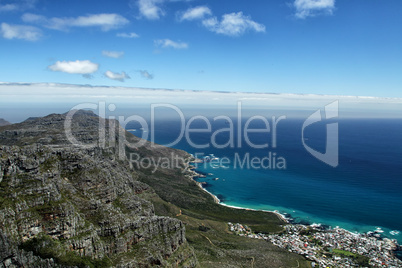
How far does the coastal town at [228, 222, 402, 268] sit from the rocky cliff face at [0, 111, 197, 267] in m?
40.1

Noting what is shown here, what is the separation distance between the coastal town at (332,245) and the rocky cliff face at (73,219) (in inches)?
1580

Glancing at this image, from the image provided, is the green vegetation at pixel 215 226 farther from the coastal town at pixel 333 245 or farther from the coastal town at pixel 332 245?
the coastal town at pixel 332 245

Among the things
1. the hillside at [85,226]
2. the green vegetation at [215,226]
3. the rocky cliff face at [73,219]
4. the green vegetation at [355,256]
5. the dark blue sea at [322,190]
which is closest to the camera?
the rocky cliff face at [73,219]

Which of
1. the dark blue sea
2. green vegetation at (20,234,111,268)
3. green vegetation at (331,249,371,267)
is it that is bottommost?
green vegetation at (331,249,371,267)

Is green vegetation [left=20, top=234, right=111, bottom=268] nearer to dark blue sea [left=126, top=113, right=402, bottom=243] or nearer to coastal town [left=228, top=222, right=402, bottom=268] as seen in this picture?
coastal town [left=228, top=222, right=402, bottom=268]

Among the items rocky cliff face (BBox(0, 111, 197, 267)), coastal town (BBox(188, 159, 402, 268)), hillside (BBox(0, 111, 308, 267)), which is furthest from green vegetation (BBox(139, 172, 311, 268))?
rocky cliff face (BBox(0, 111, 197, 267))

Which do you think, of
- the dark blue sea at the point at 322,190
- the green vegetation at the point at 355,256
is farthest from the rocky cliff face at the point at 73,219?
the dark blue sea at the point at 322,190

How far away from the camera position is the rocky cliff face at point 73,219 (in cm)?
3822

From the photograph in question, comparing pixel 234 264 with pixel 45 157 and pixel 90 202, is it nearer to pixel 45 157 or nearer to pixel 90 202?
pixel 90 202

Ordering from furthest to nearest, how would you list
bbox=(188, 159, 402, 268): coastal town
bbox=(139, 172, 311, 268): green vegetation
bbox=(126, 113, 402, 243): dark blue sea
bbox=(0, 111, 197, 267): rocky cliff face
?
bbox=(126, 113, 402, 243): dark blue sea < bbox=(188, 159, 402, 268): coastal town < bbox=(139, 172, 311, 268): green vegetation < bbox=(0, 111, 197, 267): rocky cliff face

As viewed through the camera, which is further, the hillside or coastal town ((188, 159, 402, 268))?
coastal town ((188, 159, 402, 268))

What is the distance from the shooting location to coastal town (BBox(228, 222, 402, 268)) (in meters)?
75.9

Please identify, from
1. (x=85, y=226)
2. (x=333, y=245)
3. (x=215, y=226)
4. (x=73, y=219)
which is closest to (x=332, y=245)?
(x=333, y=245)

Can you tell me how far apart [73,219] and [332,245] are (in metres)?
77.9
